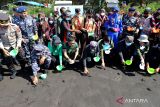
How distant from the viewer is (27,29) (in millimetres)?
7012

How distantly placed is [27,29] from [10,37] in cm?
67

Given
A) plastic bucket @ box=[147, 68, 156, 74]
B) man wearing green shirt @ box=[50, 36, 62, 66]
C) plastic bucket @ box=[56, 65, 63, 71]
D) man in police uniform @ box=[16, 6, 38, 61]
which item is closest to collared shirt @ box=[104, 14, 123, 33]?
plastic bucket @ box=[147, 68, 156, 74]

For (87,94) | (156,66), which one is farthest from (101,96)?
(156,66)

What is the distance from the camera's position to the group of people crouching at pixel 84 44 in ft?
21.7

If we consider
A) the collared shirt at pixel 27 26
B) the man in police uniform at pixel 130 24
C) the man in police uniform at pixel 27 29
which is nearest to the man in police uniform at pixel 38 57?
the man in police uniform at pixel 27 29

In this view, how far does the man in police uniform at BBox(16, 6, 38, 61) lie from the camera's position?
22.6 ft

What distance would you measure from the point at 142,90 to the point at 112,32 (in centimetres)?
226

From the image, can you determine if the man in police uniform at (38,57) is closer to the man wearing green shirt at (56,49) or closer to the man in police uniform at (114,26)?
the man wearing green shirt at (56,49)

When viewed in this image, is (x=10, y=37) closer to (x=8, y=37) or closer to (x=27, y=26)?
(x=8, y=37)

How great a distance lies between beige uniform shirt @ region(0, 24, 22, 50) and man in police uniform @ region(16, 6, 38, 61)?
48 cm

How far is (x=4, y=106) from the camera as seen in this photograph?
5328 millimetres

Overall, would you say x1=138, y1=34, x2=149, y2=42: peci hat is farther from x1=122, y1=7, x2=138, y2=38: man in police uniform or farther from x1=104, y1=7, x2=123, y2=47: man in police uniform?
x1=104, y1=7, x2=123, y2=47: man in police uniform

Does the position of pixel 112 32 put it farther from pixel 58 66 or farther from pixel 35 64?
pixel 35 64

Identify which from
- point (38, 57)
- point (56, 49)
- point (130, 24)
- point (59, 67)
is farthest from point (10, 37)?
point (130, 24)
